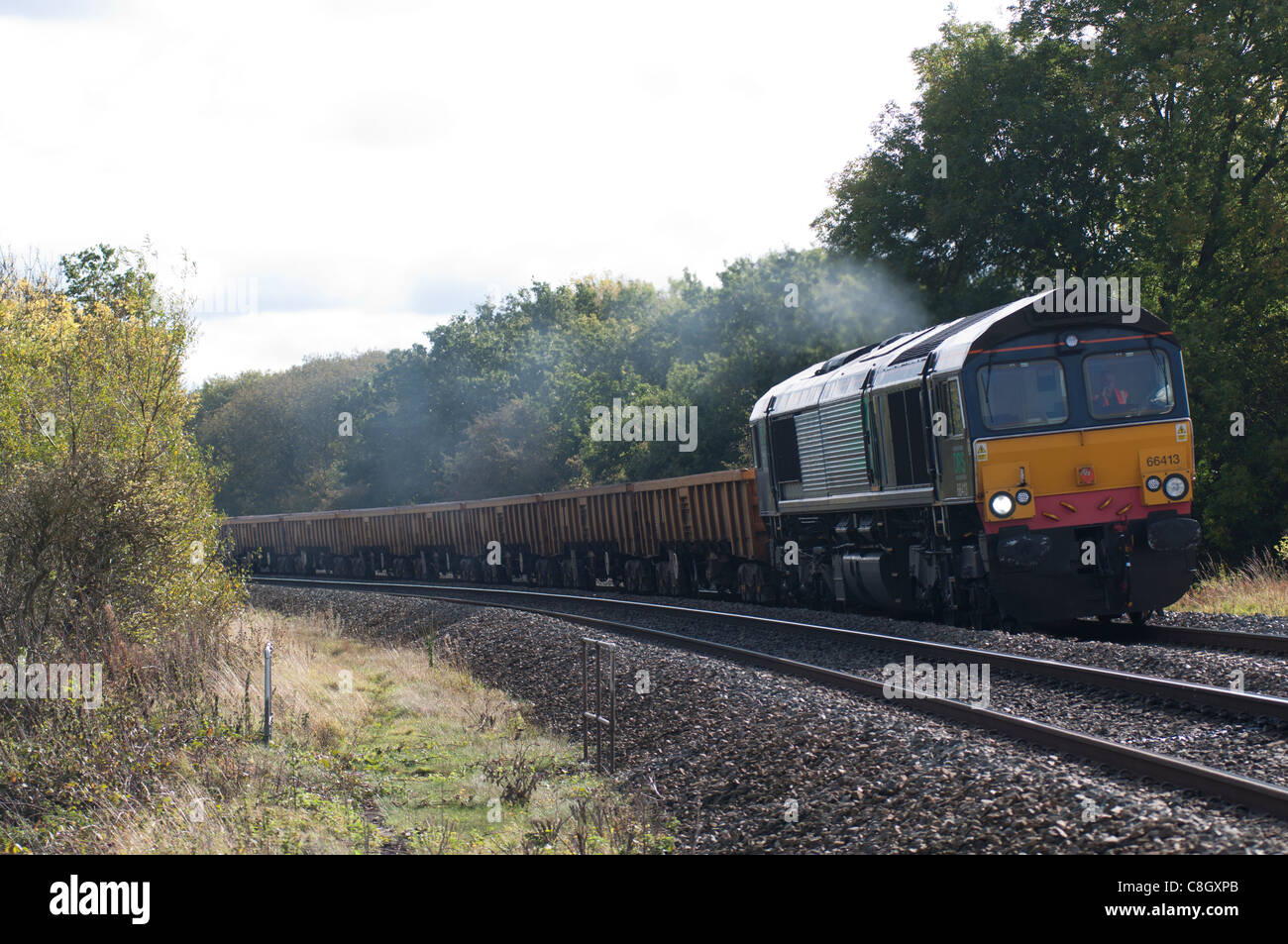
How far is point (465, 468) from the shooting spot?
59.8 meters

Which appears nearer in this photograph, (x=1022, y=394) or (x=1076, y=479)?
(x=1076, y=479)

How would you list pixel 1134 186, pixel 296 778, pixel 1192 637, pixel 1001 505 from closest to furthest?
pixel 296 778 < pixel 1192 637 < pixel 1001 505 < pixel 1134 186

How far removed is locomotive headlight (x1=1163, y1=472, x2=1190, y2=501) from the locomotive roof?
169cm

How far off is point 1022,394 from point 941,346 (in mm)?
1232

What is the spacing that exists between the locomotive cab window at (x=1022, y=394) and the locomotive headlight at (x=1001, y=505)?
761 millimetres

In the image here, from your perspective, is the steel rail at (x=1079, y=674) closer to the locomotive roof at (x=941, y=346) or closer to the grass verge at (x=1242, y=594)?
the locomotive roof at (x=941, y=346)

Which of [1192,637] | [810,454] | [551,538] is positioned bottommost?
[1192,637]

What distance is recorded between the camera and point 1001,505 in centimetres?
1264

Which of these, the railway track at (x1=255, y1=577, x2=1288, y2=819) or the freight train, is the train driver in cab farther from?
the railway track at (x1=255, y1=577, x2=1288, y2=819)

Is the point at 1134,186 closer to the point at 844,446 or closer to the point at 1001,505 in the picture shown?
the point at 844,446

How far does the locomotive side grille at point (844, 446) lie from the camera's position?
1559 cm

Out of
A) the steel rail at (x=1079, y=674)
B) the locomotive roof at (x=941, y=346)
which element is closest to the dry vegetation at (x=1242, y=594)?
the locomotive roof at (x=941, y=346)

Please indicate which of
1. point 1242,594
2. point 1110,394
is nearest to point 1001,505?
point 1110,394
